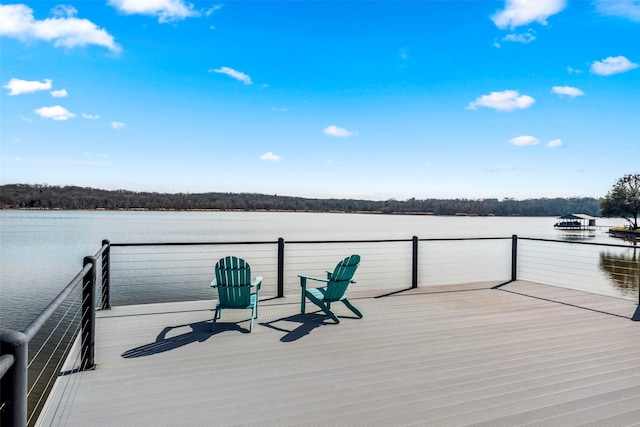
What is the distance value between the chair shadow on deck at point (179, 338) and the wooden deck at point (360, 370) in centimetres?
2

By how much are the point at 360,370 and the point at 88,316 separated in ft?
6.89

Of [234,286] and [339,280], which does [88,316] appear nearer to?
[234,286]

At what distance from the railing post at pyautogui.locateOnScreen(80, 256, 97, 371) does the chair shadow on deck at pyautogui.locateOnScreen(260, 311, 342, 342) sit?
1.61 metres

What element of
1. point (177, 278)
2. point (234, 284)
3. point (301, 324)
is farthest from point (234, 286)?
point (177, 278)

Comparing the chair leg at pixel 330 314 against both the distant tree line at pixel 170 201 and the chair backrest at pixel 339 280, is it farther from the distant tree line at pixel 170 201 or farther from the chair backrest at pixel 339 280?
the distant tree line at pixel 170 201

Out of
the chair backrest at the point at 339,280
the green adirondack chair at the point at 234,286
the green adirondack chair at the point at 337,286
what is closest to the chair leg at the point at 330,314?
the green adirondack chair at the point at 337,286

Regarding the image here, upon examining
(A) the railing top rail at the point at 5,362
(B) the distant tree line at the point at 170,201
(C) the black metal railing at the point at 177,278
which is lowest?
(C) the black metal railing at the point at 177,278

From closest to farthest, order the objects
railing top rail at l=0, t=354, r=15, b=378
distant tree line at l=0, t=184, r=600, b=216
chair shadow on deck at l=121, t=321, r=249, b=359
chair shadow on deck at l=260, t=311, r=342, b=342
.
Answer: railing top rail at l=0, t=354, r=15, b=378
chair shadow on deck at l=121, t=321, r=249, b=359
chair shadow on deck at l=260, t=311, r=342, b=342
distant tree line at l=0, t=184, r=600, b=216

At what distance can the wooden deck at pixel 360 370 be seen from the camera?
8.59 feet

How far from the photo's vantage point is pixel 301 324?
4688 millimetres

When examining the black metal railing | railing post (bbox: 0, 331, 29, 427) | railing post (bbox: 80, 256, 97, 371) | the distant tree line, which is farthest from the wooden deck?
the distant tree line

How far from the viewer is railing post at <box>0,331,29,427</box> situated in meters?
1.19

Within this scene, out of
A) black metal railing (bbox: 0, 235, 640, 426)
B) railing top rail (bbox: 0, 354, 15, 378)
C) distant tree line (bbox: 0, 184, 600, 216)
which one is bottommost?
black metal railing (bbox: 0, 235, 640, 426)

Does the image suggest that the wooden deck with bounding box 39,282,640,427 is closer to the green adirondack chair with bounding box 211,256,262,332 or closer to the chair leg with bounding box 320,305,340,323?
the chair leg with bounding box 320,305,340,323
